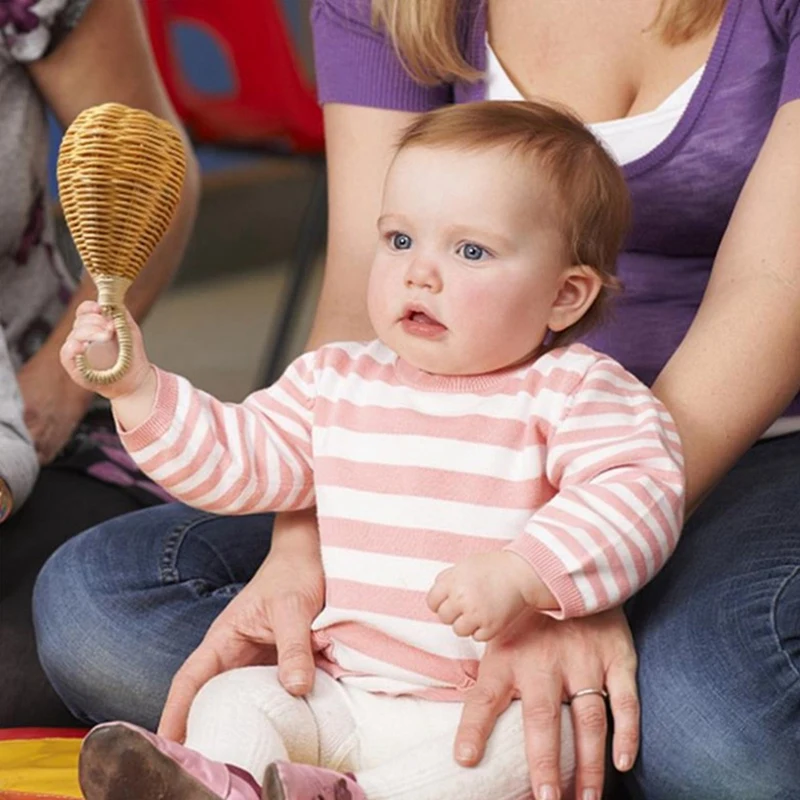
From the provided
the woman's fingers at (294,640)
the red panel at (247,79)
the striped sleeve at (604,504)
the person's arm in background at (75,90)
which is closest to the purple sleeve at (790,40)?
the striped sleeve at (604,504)

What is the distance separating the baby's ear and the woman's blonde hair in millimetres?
267

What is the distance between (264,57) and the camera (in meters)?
3.40

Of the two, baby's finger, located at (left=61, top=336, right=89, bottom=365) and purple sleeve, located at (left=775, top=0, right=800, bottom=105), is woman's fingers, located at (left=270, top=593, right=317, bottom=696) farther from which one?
purple sleeve, located at (left=775, top=0, right=800, bottom=105)

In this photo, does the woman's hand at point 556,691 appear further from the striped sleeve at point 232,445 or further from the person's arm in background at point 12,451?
the person's arm in background at point 12,451

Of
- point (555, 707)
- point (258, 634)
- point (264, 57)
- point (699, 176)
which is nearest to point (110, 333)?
point (258, 634)

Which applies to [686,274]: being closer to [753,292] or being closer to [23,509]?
[753,292]

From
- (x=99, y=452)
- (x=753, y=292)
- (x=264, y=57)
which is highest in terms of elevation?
(x=753, y=292)

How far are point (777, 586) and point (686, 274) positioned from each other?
1.06 ft

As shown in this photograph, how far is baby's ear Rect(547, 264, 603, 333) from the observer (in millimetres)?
1224

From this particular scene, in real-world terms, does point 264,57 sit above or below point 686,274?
below

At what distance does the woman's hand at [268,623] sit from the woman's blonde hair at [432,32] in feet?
1.29

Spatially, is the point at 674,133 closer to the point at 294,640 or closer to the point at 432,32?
the point at 432,32

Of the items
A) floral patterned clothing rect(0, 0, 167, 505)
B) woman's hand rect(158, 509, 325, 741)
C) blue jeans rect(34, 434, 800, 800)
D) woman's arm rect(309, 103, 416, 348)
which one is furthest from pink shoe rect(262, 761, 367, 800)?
floral patterned clothing rect(0, 0, 167, 505)

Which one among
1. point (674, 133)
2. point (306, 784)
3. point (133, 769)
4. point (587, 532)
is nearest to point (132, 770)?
point (133, 769)
